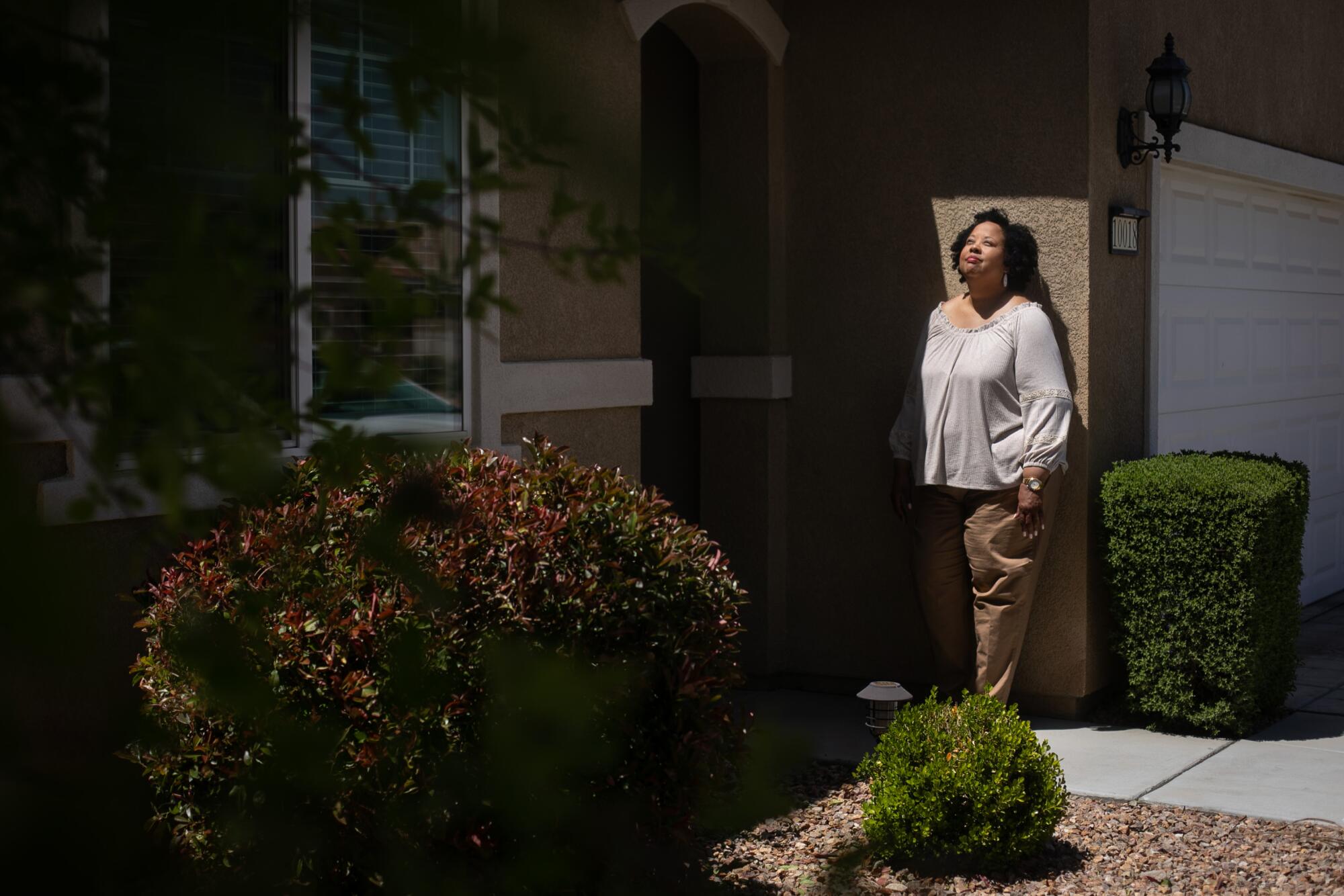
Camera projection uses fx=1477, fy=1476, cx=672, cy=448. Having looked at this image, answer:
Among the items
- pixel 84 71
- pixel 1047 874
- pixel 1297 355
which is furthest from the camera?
pixel 1297 355

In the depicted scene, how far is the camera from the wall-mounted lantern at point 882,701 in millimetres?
5508

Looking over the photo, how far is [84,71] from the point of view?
0.66m

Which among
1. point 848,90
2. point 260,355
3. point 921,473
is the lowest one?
point 921,473

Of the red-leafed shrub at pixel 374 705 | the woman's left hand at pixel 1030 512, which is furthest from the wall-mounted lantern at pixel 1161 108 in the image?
the red-leafed shrub at pixel 374 705

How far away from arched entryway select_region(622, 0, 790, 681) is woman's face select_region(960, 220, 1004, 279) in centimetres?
85

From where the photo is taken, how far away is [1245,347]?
8.37 meters

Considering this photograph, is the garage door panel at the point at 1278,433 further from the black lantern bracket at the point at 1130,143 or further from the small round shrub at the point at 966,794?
Result: the small round shrub at the point at 966,794

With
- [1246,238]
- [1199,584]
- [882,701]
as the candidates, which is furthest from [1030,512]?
[1246,238]

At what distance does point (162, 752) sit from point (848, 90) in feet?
21.2

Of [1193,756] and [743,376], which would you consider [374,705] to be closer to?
[1193,756]

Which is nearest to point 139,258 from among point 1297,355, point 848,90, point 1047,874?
point 1047,874

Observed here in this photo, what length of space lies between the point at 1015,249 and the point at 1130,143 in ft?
2.98

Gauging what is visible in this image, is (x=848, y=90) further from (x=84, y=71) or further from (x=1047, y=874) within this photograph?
(x=84, y=71)

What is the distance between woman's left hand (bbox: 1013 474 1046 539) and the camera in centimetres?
602
